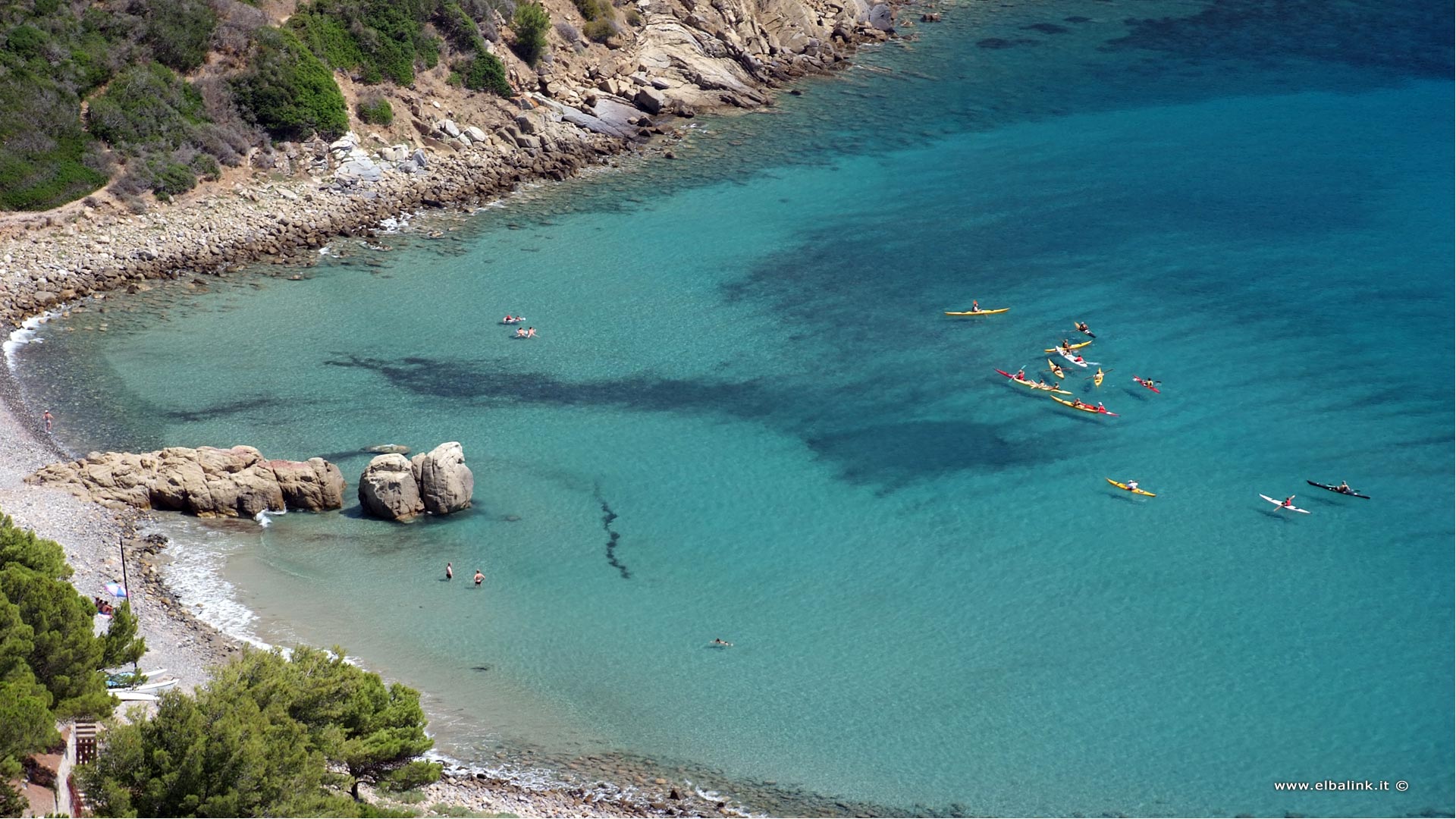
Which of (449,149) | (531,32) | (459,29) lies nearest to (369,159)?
(449,149)

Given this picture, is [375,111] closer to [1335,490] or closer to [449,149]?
[449,149]

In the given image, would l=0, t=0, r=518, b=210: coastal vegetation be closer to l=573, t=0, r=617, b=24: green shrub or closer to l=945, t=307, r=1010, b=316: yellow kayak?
l=573, t=0, r=617, b=24: green shrub

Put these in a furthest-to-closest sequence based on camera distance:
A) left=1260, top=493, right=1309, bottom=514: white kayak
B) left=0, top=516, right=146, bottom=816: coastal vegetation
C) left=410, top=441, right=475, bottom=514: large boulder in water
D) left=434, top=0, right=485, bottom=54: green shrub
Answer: left=434, top=0, right=485, bottom=54: green shrub
left=1260, top=493, right=1309, bottom=514: white kayak
left=410, top=441, right=475, bottom=514: large boulder in water
left=0, top=516, right=146, bottom=816: coastal vegetation

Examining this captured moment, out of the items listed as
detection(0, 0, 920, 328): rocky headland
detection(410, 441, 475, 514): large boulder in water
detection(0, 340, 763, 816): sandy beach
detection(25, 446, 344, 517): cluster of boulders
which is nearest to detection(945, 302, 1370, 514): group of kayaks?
detection(410, 441, 475, 514): large boulder in water

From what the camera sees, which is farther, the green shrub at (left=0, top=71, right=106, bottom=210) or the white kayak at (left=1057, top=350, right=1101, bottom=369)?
the green shrub at (left=0, top=71, right=106, bottom=210)

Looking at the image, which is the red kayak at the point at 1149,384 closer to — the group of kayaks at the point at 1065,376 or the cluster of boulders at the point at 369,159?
the group of kayaks at the point at 1065,376

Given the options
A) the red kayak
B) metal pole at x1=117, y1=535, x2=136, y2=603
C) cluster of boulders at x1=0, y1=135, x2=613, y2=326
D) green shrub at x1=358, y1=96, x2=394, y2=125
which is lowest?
metal pole at x1=117, y1=535, x2=136, y2=603

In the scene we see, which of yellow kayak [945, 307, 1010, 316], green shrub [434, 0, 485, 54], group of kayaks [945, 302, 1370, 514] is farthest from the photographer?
green shrub [434, 0, 485, 54]
